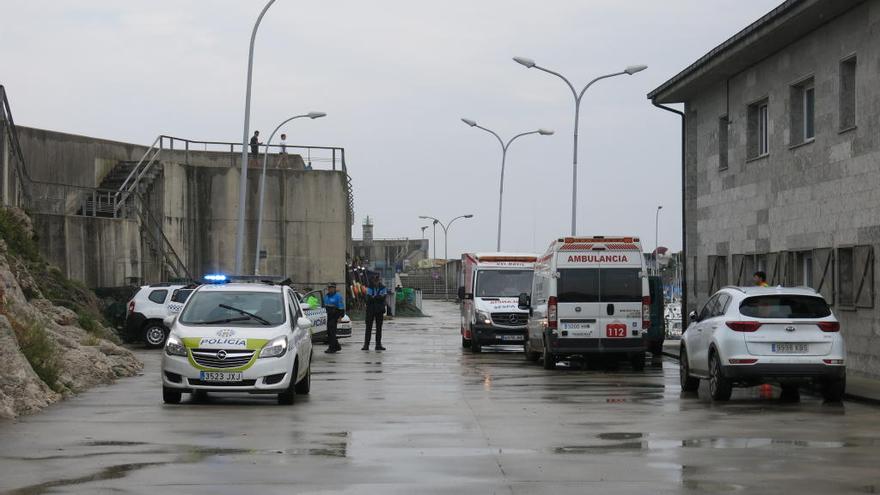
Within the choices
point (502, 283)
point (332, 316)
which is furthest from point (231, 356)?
point (502, 283)

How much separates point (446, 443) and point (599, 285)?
13160mm

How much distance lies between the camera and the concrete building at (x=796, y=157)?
24.3 meters

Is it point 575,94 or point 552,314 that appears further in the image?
point 575,94

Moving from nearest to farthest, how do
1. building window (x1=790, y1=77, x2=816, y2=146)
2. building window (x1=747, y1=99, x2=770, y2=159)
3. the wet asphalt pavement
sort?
the wet asphalt pavement, building window (x1=790, y1=77, x2=816, y2=146), building window (x1=747, y1=99, x2=770, y2=159)

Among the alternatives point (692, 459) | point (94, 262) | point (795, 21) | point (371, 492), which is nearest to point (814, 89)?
point (795, 21)

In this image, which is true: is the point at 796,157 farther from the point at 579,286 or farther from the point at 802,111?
the point at 579,286

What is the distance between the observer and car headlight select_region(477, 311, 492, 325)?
34.5 metres

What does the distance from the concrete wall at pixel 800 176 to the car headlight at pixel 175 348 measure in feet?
39.2

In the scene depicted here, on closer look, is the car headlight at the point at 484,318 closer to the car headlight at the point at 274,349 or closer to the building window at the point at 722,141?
the building window at the point at 722,141

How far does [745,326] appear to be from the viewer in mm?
18609

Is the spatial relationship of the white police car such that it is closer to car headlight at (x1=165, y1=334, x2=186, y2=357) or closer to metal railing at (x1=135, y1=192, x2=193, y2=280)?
car headlight at (x1=165, y1=334, x2=186, y2=357)

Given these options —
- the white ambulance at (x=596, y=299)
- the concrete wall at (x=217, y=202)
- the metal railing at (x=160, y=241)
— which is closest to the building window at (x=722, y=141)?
the white ambulance at (x=596, y=299)

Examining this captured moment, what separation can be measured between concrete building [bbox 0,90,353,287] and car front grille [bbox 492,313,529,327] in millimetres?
13615

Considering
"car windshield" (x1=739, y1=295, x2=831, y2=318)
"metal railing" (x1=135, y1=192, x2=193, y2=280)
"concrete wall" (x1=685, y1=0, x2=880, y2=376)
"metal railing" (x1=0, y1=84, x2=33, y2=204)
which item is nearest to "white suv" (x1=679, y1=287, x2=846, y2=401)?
"car windshield" (x1=739, y1=295, x2=831, y2=318)
